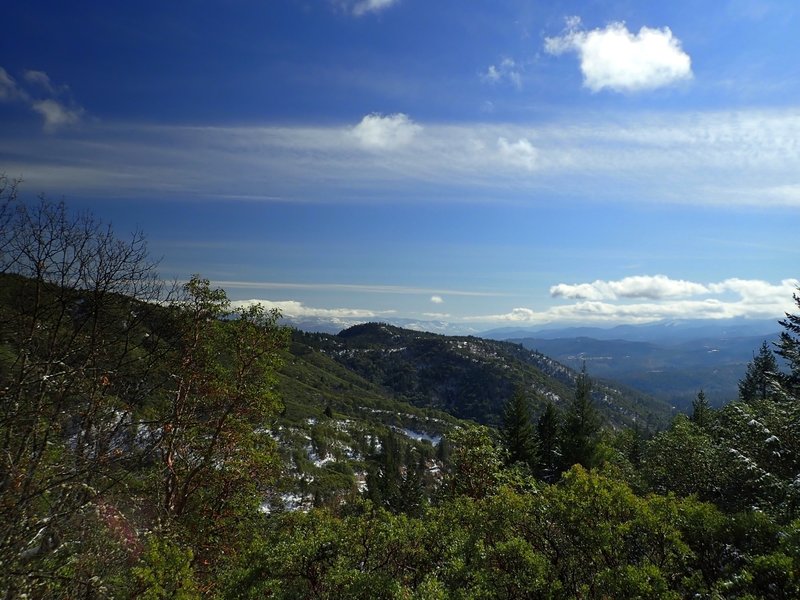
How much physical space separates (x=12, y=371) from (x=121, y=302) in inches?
128

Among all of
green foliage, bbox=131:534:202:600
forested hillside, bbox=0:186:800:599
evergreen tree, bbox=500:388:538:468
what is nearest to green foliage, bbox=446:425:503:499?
forested hillside, bbox=0:186:800:599

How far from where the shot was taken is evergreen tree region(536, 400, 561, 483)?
4750 centimetres

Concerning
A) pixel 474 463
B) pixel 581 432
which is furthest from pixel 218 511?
pixel 581 432

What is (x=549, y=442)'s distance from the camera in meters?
51.5

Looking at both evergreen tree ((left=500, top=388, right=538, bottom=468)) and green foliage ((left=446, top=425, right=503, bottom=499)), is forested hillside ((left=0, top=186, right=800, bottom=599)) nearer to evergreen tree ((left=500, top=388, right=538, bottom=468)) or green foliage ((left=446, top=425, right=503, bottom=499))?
green foliage ((left=446, top=425, right=503, bottom=499))

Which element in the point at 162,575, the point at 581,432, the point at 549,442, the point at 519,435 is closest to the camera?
the point at 162,575

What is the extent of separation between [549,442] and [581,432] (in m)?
7.77

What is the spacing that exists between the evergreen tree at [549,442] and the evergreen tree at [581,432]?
2714 mm

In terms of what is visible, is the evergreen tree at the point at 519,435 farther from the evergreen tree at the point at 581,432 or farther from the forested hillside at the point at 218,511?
the forested hillside at the point at 218,511

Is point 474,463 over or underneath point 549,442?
over

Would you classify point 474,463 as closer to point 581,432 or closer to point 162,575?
point 162,575

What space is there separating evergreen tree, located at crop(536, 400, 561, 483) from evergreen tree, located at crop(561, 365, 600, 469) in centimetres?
271

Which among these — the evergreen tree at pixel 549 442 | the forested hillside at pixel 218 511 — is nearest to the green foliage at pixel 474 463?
the forested hillside at pixel 218 511

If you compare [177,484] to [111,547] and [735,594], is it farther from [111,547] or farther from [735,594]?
[735,594]
